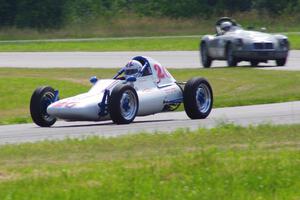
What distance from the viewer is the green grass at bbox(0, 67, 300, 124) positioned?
24.0 m

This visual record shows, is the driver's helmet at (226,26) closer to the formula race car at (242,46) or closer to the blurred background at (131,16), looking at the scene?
the formula race car at (242,46)

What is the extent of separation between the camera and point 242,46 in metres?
34.1

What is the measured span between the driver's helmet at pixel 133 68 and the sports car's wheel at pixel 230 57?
1522 cm

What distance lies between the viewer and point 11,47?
55438mm

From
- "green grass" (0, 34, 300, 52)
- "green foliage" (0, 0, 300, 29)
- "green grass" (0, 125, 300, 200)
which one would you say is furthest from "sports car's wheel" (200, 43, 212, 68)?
"green foliage" (0, 0, 300, 29)

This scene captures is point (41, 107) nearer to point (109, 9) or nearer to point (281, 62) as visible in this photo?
point (281, 62)

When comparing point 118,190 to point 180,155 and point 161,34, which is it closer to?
point 180,155

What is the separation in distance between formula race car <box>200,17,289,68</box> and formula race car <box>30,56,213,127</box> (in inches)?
541

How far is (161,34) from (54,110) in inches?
1931

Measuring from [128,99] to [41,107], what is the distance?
1661mm

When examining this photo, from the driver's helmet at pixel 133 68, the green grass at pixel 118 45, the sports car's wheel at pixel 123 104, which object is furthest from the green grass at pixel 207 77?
the green grass at pixel 118 45

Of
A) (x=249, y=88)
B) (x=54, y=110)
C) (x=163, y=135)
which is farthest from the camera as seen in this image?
(x=249, y=88)

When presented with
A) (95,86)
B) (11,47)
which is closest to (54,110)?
(95,86)

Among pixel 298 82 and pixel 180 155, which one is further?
pixel 298 82
